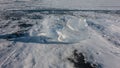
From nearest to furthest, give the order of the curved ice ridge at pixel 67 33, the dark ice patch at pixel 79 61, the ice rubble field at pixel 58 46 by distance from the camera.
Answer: the dark ice patch at pixel 79 61 → the ice rubble field at pixel 58 46 → the curved ice ridge at pixel 67 33

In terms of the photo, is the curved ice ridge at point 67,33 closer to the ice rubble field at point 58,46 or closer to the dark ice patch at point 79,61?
the ice rubble field at point 58,46

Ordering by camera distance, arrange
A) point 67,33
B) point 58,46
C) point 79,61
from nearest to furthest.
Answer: point 79,61, point 58,46, point 67,33

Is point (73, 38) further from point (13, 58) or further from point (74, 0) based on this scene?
point (74, 0)

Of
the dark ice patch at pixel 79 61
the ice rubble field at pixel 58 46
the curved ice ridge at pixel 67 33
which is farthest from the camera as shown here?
the curved ice ridge at pixel 67 33

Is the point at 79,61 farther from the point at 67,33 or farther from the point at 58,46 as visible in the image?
the point at 67,33

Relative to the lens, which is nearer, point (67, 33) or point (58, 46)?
point (58, 46)

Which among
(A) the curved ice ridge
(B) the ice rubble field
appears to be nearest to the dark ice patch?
(B) the ice rubble field

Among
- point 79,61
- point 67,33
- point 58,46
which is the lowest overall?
point 67,33

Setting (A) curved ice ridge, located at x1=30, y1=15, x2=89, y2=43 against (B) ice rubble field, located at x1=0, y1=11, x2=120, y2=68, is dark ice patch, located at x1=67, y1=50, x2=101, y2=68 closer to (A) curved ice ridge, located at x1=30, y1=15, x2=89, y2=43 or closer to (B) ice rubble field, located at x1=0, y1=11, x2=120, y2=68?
(B) ice rubble field, located at x1=0, y1=11, x2=120, y2=68

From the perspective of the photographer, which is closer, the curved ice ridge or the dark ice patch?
the dark ice patch

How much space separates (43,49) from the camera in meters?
5.96

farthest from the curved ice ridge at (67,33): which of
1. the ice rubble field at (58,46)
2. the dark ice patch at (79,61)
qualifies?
the dark ice patch at (79,61)

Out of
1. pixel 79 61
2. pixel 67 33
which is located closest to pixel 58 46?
pixel 79 61

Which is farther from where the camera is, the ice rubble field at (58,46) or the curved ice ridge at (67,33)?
the curved ice ridge at (67,33)
